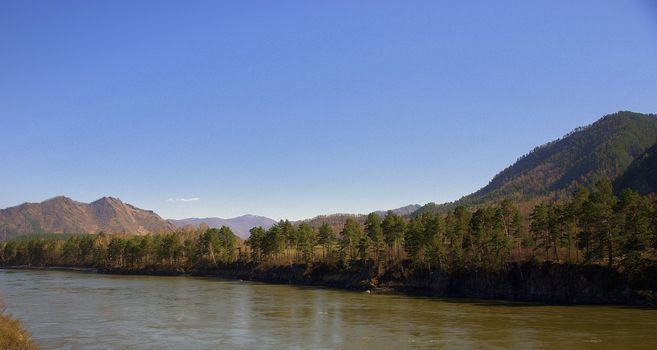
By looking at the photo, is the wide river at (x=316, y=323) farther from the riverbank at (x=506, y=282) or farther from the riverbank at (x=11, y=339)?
the riverbank at (x=11, y=339)

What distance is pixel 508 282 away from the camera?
87.4 metres

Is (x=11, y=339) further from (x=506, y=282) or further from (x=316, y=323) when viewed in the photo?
(x=506, y=282)

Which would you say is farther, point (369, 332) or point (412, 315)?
point (412, 315)

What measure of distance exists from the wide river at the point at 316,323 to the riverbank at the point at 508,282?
6.04 metres

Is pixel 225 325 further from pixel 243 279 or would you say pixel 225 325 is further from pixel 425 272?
pixel 243 279

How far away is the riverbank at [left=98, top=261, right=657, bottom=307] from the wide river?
604cm

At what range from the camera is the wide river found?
149ft

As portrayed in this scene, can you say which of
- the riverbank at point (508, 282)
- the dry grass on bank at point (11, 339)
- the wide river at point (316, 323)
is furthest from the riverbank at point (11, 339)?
the riverbank at point (508, 282)

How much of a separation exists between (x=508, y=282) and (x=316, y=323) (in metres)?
42.6

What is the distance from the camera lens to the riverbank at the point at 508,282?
7538cm

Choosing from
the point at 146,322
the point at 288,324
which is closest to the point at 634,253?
the point at 288,324

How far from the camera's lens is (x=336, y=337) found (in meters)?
49.2

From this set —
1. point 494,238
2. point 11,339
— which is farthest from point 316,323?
point 494,238

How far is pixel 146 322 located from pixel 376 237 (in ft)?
204
